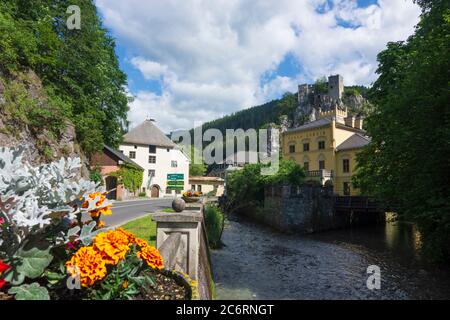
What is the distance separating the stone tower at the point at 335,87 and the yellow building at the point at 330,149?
178 ft

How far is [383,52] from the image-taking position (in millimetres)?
19641

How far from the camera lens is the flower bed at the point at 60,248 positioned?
2346 mm

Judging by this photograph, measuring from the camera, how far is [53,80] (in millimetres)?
22016

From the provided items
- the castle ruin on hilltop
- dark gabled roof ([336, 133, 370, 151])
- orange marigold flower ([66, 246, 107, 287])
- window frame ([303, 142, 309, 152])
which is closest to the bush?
orange marigold flower ([66, 246, 107, 287])

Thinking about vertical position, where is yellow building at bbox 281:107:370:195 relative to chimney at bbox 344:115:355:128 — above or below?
below

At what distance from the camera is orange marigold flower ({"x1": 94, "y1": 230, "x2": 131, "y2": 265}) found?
2.46m

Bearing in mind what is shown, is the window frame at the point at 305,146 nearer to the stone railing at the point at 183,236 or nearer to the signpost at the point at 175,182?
the signpost at the point at 175,182

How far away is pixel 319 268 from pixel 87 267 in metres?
14.5

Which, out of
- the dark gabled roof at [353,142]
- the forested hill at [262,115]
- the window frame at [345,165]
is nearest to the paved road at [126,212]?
the window frame at [345,165]

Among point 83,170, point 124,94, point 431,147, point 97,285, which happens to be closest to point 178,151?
point 124,94

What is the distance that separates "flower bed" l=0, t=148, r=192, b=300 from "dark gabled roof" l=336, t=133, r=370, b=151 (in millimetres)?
43087

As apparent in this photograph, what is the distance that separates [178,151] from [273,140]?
51.5 meters

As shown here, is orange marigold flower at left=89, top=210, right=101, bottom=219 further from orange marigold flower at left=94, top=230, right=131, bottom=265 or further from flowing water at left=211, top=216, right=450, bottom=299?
flowing water at left=211, top=216, right=450, bottom=299

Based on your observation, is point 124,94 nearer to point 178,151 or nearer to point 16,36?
point 16,36
